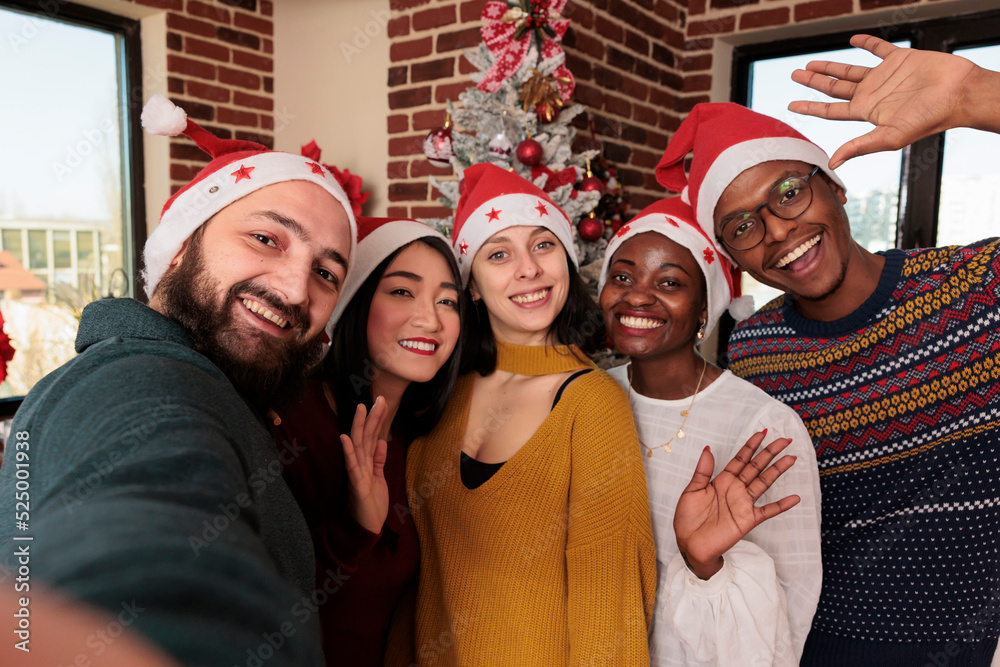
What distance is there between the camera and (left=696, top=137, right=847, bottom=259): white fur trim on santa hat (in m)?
1.52

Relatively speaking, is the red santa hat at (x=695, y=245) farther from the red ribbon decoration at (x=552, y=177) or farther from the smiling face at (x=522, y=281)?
the red ribbon decoration at (x=552, y=177)

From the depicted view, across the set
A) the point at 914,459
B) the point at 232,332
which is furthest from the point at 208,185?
the point at 914,459

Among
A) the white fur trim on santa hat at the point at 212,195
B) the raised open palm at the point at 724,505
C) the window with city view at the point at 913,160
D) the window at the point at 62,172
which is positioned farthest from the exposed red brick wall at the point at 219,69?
the raised open palm at the point at 724,505

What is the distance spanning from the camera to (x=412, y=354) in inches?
59.5

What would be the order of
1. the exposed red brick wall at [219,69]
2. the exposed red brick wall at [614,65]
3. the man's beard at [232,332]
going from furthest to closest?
the exposed red brick wall at [219,69] < the exposed red brick wall at [614,65] < the man's beard at [232,332]

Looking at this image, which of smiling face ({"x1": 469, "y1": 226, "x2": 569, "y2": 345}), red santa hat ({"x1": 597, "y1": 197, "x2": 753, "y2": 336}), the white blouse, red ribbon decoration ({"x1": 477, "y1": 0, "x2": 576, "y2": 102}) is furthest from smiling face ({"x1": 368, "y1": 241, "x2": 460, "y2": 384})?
red ribbon decoration ({"x1": 477, "y1": 0, "x2": 576, "y2": 102})

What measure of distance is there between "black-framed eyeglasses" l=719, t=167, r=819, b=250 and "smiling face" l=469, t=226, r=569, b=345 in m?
0.44

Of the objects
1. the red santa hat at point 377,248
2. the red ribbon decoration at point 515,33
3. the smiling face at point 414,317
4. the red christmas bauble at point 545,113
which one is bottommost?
the smiling face at point 414,317

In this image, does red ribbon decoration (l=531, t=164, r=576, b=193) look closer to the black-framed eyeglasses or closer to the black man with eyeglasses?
the black man with eyeglasses

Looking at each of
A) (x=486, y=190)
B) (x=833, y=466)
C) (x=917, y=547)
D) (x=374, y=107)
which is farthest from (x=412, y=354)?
(x=374, y=107)

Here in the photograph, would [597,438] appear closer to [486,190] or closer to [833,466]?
[833,466]

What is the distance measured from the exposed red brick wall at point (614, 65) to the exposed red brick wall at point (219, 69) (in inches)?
40.4

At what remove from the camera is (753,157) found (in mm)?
1520

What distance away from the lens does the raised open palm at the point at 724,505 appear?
4.12ft
